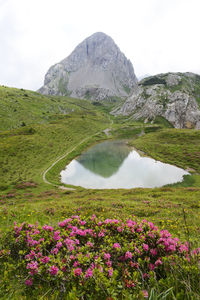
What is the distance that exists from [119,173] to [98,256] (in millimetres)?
51109

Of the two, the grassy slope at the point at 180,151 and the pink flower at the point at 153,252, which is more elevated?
the grassy slope at the point at 180,151

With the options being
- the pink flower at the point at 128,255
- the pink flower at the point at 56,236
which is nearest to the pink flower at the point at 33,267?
the pink flower at the point at 56,236

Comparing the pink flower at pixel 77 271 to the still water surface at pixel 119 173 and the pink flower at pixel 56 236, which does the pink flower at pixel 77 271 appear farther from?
the still water surface at pixel 119 173

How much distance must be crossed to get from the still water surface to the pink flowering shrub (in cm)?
3984

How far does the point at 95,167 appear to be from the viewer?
6153cm

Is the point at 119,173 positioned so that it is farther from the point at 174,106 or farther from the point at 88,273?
the point at 174,106

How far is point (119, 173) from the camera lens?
54.5 m

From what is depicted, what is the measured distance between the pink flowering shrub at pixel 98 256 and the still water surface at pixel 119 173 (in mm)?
39843

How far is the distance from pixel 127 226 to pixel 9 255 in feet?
14.0

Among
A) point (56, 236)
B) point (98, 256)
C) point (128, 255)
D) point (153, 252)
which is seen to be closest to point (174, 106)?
point (153, 252)

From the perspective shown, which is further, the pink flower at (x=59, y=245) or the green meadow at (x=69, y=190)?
the green meadow at (x=69, y=190)

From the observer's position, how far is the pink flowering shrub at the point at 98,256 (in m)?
3.56

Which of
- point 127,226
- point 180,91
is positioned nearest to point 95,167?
point 127,226

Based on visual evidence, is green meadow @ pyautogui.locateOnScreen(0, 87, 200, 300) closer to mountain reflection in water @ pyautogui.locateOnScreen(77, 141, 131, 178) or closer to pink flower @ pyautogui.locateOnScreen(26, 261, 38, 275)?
pink flower @ pyautogui.locateOnScreen(26, 261, 38, 275)
